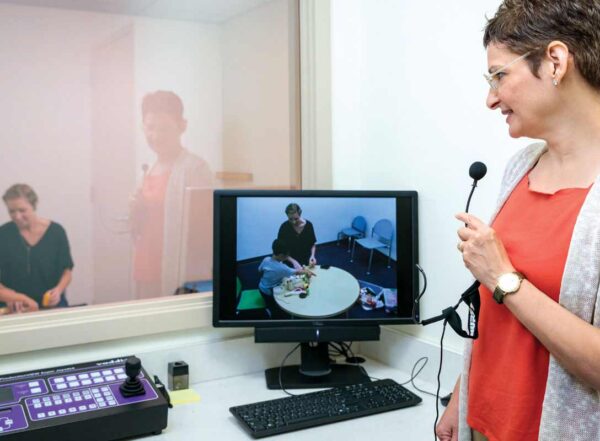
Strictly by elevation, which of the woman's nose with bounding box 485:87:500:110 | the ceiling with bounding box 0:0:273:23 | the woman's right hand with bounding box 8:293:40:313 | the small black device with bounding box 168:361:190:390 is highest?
the ceiling with bounding box 0:0:273:23

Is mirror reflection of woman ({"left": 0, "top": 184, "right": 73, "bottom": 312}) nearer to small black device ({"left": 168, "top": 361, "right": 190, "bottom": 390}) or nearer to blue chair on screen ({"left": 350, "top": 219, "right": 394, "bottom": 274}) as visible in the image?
small black device ({"left": 168, "top": 361, "right": 190, "bottom": 390})

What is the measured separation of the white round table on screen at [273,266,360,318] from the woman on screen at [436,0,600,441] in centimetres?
61

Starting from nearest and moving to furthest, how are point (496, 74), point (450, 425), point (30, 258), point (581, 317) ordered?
point (581, 317)
point (496, 74)
point (450, 425)
point (30, 258)

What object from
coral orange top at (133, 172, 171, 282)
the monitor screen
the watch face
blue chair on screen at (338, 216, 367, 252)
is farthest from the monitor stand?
the watch face

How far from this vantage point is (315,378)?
1771 millimetres

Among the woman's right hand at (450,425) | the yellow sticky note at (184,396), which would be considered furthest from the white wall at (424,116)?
the yellow sticky note at (184,396)

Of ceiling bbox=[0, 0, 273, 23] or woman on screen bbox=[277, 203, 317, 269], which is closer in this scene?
woman on screen bbox=[277, 203, 317, 269]

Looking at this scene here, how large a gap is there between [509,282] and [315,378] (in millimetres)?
889

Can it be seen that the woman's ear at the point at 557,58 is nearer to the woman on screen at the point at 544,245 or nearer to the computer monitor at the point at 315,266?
the woman on screen at the point at 544,245

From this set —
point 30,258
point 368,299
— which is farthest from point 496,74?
point 30,258

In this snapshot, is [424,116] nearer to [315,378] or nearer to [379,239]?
[379,239]

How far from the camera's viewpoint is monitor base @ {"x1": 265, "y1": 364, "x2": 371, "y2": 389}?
173 centimetres

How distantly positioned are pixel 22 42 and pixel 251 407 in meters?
1.32

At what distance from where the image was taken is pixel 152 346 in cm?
174
